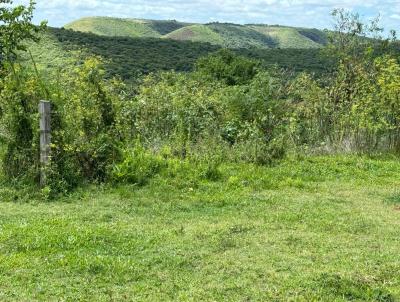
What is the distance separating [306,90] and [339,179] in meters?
4.64

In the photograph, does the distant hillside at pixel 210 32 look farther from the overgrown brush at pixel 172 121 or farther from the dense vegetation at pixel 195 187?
the dense vegetation at pixel 195 187

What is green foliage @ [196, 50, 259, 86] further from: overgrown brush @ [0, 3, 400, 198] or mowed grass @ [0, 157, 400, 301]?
mowed grass @ [0, 157, 400, 301]

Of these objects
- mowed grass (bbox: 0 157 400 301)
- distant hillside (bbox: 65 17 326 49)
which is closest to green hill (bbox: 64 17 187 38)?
distant hillside (bbox: 65 17 326 49)

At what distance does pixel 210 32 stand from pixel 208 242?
4775 inches

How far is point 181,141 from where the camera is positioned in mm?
10570

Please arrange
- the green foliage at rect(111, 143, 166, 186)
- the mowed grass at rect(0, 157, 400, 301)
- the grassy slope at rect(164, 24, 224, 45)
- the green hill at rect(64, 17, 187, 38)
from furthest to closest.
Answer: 1. the grassy slope at rect(164, 24, 224, 45)
2. the green hill at rect(64, 17, 187, 38)
3. the green foliage at rect(111, 143, 166, 186)
4. the mowed grass at rect(0, 157, 400, 301)

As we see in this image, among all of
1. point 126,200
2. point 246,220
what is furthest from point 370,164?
point 126,200

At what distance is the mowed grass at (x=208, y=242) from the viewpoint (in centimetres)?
493

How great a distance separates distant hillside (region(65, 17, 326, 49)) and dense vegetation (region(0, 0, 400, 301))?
323 feet

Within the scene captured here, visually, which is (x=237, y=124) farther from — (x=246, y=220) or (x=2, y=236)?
(x=2, y=236)

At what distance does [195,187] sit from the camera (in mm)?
8883

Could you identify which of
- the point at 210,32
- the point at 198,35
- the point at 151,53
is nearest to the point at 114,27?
the point at 198,35

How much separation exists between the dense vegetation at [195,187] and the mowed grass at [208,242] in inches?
0.9

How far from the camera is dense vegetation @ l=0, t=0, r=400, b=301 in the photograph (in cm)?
518
